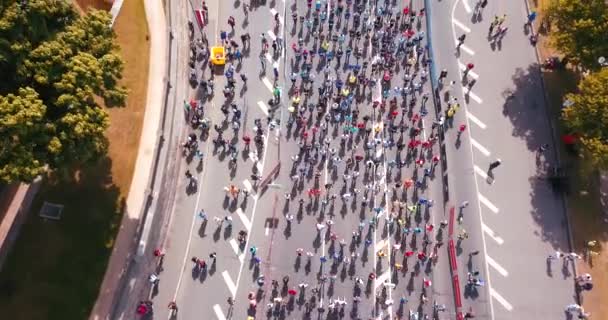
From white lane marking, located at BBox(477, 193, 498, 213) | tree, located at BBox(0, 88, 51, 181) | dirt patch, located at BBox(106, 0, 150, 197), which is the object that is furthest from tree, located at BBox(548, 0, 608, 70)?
tree, located at BBox(0, 88, 51, 181)

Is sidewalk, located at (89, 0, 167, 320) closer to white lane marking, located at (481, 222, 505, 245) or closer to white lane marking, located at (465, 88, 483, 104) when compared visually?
white lane marking, located at (481, 222, 505, 245)

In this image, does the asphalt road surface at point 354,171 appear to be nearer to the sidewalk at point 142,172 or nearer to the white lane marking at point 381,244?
the white lane marking at point 381,244

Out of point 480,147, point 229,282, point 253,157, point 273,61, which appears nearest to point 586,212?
point 480,147

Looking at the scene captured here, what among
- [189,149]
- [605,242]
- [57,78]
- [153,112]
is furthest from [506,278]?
[57,78]

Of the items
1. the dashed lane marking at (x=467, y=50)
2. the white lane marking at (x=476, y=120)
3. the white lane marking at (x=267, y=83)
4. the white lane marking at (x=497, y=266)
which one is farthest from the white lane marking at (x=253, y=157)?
the dashed lane marking at (x=467, y=50)

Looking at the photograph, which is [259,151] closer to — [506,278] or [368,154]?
[368,154]
